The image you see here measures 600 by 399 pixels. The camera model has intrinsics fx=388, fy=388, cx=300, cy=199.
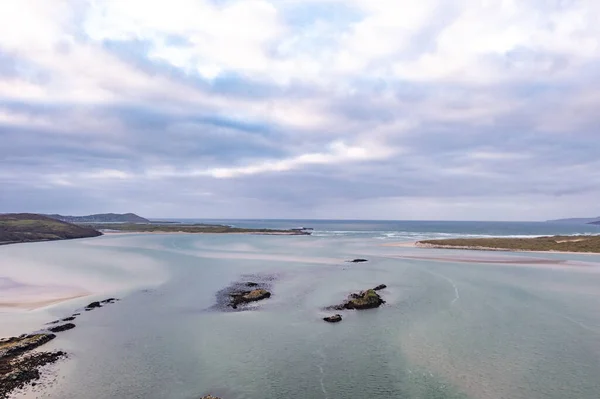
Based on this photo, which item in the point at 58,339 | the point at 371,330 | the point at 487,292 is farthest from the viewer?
the point at 487,292

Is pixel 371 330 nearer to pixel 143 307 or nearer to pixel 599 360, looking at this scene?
pixel 599 360

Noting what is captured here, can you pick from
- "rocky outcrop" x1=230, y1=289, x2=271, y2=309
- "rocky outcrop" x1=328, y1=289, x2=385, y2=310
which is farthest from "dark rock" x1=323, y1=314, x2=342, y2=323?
"rocky outcrop" x1=230, y1=289, x2=271, y2=309

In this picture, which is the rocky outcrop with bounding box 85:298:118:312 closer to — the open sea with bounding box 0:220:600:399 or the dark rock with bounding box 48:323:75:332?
the open sea with bounding box 0:220:600:399

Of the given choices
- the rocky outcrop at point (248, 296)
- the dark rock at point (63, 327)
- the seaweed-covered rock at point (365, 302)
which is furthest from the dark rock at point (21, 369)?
the seaweed-covered rock at point (365, 302)

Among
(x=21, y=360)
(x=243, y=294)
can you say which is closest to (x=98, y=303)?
(x=243, y=294)

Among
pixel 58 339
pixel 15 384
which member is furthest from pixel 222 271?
pixel 15 384

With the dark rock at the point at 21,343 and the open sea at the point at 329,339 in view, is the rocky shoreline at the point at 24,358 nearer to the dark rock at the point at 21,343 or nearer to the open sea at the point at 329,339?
the dark rock at the point at 21,343
